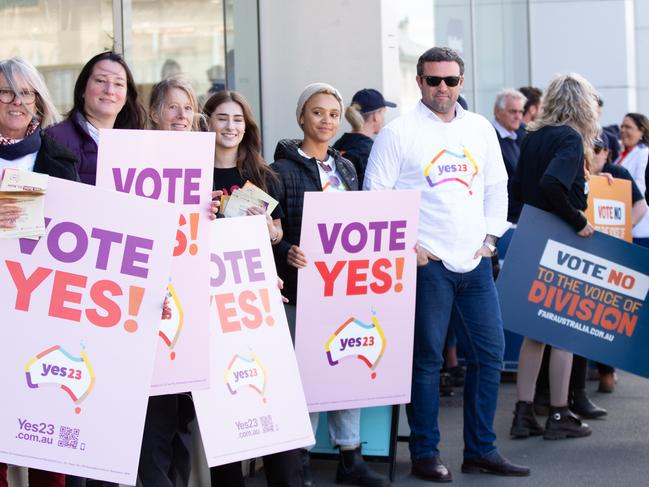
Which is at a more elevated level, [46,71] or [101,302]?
[46,71]

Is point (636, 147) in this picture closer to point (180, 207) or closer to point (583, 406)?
point (583, 406)

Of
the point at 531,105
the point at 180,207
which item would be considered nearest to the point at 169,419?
the point at 180,207

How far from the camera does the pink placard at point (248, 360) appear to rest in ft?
16.2

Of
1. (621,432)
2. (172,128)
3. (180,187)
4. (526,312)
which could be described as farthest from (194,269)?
(621,432)

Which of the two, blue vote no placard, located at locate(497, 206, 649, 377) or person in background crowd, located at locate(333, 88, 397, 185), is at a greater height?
person in background crowd, located at locate(333, 88, 397, 185)

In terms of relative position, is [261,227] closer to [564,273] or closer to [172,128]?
[172,128]

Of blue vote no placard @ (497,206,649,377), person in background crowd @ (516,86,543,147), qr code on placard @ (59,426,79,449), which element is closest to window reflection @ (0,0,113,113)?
blue vote no placard @ (497,206,649,377)

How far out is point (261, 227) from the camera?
5.03m

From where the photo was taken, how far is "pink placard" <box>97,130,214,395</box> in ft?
15.1

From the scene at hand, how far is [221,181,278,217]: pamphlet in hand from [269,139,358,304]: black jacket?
45 cm

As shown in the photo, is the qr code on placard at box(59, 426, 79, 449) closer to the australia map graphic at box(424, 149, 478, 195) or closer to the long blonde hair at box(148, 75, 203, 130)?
the long blonde hair at box(148, 75, 203, 130)

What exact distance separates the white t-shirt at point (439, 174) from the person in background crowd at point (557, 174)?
3.03 ft

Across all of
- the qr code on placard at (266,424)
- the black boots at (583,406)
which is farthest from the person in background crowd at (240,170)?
the black boots at (583,406)

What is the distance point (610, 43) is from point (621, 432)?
9958mm
